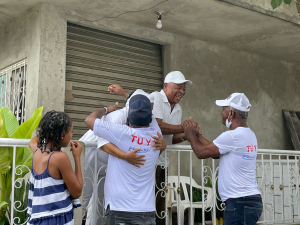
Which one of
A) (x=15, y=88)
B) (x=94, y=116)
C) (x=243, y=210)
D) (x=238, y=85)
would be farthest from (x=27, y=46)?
(x=243, y=210)

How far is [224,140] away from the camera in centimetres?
349

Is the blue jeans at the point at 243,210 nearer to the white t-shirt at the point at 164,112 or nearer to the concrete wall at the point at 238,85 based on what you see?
the white t-shirt at the point at 164,112

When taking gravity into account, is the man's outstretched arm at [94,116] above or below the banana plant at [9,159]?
above

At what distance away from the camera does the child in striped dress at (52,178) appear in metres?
2.71

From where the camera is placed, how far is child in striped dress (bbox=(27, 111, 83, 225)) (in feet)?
8.87

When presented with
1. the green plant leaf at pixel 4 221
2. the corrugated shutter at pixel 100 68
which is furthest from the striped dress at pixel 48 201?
the corrugated shutter at pixel 100 68

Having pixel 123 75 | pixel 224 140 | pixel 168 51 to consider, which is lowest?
pixel 224 140

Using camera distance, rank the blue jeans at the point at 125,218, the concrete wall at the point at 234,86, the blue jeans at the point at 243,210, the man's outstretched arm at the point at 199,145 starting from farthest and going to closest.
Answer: the concrete wall at the point at 234,86 → the man's outstretched arm at the point at 199,145 → the blue jeans at the point at 243,210 → the blue jeans at the point at 125,218

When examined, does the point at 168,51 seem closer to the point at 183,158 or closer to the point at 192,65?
the point at 192,65

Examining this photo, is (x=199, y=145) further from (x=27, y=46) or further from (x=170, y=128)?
(x=27, y=46)

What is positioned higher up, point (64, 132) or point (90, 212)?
point (64, 132)

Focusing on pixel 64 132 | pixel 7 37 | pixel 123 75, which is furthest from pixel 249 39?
pixel 64 132

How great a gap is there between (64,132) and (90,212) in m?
1.45

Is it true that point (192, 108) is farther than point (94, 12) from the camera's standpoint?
Yes
